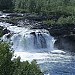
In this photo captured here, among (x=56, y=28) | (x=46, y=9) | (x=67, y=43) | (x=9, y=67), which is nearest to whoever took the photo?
(x=9, y=67)

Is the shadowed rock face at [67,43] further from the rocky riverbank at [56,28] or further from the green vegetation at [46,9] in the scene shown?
the green vegetation at [46,9]

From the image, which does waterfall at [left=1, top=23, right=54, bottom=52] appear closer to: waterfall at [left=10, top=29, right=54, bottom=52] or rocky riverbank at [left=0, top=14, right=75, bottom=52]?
waterfall at [left=10, top=29, right=54, bottom=52]

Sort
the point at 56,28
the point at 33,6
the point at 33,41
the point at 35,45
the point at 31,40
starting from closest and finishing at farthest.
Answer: the point at 35,45, the point at 31,40, the point at 33,41, the point at 56,28, the point at 33,6

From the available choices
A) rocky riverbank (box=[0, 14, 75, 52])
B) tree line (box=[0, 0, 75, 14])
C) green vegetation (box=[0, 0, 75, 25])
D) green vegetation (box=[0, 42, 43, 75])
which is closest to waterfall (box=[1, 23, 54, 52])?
rocky riverbank (box=[0, 14, 75, 52])

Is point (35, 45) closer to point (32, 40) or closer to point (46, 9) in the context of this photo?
point (32, 40)

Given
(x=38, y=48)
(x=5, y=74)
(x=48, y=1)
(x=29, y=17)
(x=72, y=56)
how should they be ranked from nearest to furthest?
(x=5, y=74), (x=72, y=56), (x=38, y=48), (x=29, y=17), (x=48, y=1)

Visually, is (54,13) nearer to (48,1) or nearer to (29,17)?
(29,17)

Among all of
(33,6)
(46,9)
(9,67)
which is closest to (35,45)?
(46,9)

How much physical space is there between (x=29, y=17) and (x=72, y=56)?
2257 centimetres

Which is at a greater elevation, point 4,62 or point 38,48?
point 4,62

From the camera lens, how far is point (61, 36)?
233ft

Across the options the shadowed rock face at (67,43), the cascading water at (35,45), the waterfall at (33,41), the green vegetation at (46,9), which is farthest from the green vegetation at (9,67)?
the green vegetation at (46,9)

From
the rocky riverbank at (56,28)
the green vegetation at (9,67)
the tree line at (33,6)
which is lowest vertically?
the tree line at (33,6)

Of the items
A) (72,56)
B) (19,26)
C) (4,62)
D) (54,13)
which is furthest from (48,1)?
(4,62)
